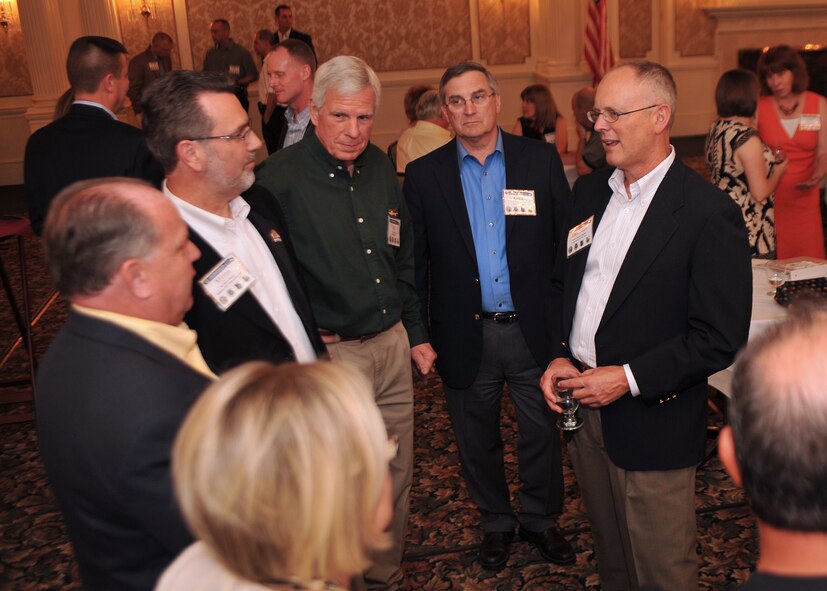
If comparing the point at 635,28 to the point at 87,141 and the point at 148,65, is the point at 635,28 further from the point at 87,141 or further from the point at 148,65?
the point at 87,141

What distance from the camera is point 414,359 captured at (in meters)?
2.67

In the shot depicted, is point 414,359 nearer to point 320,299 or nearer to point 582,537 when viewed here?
point 320,299

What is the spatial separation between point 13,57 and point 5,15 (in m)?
0.56

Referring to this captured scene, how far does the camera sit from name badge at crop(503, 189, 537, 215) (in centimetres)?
262

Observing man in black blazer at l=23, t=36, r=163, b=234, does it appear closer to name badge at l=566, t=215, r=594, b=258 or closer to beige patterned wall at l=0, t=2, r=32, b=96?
name badge at l=566, t=215, r=594, b=258

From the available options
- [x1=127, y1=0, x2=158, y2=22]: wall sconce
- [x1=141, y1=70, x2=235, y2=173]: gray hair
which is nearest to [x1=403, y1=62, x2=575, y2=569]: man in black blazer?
[x1=141, y1=70, x2=235, y2=173]: gray hair

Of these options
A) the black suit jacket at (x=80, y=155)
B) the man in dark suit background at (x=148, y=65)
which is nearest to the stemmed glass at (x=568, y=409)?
the black suit jacket at (x=80, y=155)

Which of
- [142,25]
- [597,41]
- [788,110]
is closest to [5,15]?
[142,25]

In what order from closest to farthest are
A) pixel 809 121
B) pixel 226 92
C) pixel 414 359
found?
pixel 226 92
pixel 414 359
pixel 809 121

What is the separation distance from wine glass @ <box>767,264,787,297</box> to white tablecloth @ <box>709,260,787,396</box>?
0.03 m

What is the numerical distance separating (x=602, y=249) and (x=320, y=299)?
34.1 inches

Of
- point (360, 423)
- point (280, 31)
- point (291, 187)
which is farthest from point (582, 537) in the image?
point (280, 31)

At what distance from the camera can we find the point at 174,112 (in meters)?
1.93

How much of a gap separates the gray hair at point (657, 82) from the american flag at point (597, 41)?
7976 millimetres
